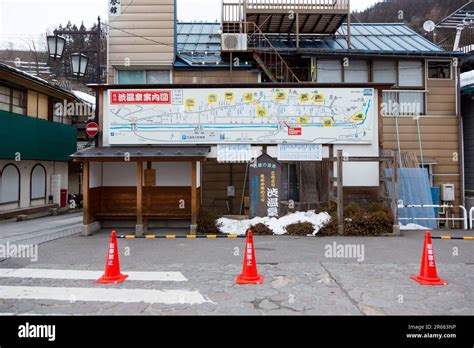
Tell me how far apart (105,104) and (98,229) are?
4.73 meters

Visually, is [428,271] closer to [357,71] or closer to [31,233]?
[357,71]

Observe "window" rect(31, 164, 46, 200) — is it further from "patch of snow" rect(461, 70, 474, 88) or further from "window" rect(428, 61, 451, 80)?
"patch of snow" rect(461, 70, 474, 88)

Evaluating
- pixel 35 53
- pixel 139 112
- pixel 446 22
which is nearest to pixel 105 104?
pixel 139 112

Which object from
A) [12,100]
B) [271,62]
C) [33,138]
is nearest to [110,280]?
[271,62]

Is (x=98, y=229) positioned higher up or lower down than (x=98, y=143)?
lower down

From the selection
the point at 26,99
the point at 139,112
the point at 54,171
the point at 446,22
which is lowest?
the point at 54,171

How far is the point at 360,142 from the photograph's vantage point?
12258 millimetres

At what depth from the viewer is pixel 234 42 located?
15148 millimetres

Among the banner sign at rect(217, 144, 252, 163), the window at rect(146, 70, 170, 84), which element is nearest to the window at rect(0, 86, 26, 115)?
the window at rect(146, 70, 170, 84)

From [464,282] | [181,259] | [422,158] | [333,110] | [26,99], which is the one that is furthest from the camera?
[26,99]

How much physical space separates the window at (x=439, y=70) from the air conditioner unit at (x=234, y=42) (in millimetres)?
8714

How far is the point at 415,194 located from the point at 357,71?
619 centimetres

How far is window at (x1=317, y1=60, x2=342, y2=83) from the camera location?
15.3 meters
